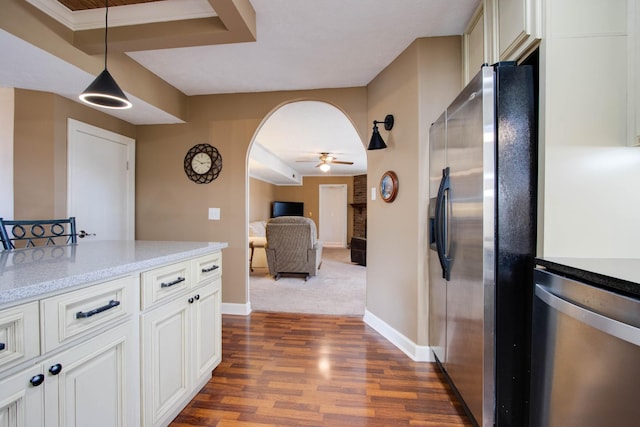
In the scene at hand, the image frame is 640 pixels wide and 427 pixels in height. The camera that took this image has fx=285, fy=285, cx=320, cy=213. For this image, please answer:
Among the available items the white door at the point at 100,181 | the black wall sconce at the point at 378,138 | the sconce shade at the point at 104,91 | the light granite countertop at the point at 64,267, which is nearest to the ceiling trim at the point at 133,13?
the sconce shade at the point at 104,91

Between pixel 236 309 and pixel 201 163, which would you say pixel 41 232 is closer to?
pixel 201 163

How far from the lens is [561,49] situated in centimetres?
126

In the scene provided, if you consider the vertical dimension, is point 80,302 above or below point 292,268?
above

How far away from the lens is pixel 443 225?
177 cm

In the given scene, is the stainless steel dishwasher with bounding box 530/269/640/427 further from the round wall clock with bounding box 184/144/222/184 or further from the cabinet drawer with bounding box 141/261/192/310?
the round wall clock with bounding box 184/144/222/184

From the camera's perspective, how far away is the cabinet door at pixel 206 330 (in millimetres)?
1684

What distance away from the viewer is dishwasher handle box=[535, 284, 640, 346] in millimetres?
Answer: 780

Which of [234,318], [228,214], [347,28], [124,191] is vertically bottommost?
[234,318]

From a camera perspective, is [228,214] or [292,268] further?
[292,268]

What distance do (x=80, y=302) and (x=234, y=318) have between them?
2249 mm

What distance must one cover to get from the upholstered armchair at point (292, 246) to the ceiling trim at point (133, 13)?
9.99 feet

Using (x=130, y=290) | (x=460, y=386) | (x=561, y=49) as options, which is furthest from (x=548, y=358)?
(x=130, y=290)

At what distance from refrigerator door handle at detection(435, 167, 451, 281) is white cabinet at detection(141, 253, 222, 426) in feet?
4.77

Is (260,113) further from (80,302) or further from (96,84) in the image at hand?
(80,302)
